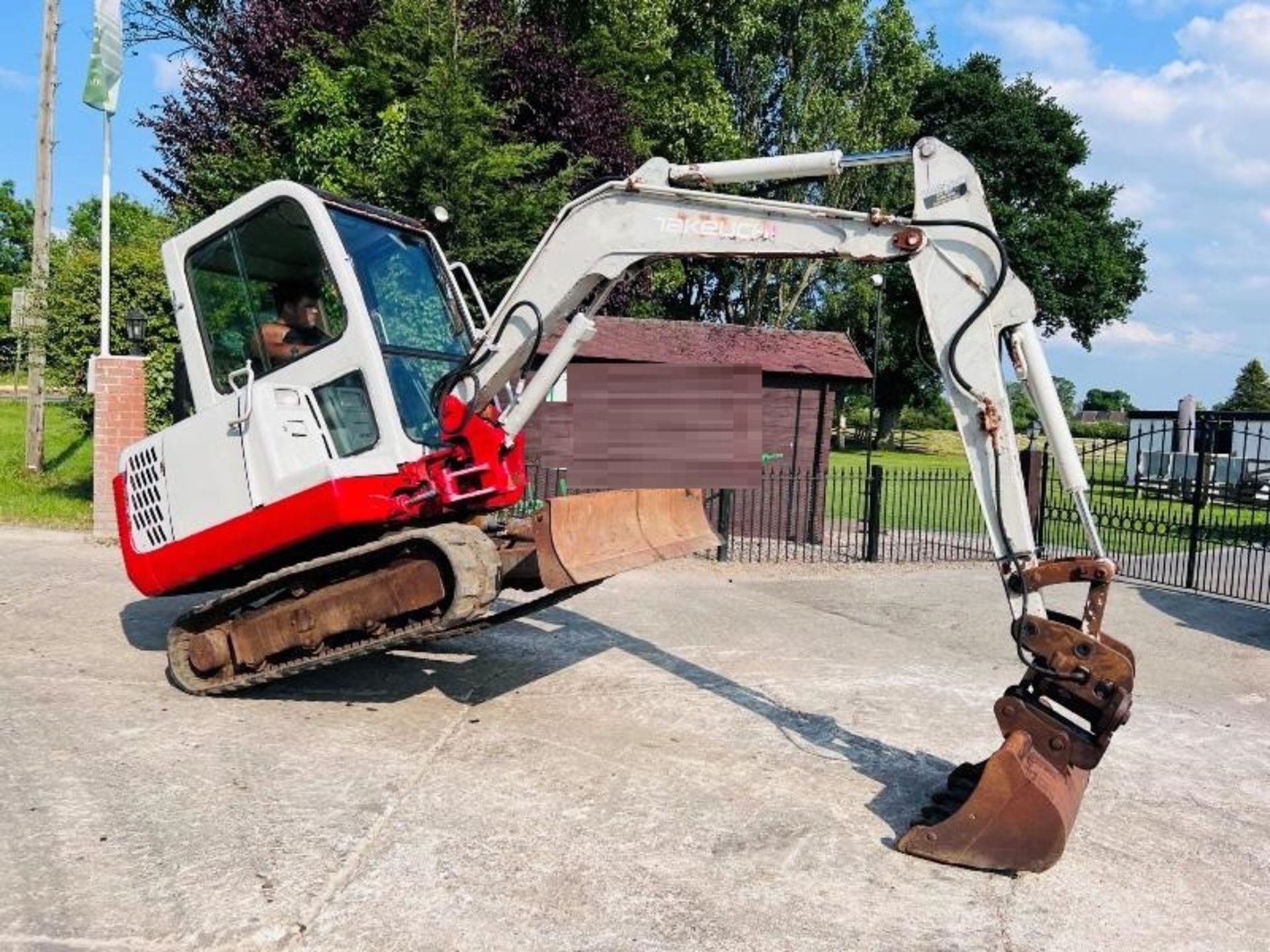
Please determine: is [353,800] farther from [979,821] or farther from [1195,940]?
[1195,940]

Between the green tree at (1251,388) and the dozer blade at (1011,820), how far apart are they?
63392 mm

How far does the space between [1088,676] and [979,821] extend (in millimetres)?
719

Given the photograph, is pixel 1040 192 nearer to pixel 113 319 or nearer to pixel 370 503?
pixel 113 319

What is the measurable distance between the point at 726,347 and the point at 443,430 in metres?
8.38

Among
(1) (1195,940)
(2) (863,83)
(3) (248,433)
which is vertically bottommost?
(1) (1195,940)

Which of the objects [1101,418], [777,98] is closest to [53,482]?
[777,98]

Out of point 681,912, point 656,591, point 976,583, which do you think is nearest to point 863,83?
point 976,583

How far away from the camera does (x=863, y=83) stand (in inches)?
1118

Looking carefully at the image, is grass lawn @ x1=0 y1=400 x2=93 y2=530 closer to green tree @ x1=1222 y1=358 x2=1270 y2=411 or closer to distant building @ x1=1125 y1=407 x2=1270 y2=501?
distant building @ x1=1125 y1=407 x2=1270 y2=501

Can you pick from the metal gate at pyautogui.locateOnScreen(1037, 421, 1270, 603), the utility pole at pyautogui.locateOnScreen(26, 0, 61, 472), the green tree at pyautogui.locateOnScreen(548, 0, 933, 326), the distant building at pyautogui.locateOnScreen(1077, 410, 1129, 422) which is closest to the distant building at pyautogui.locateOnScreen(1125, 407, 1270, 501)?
the metal gate at pyautogui.locateOnScreen(1037, 421, 1270, 603)

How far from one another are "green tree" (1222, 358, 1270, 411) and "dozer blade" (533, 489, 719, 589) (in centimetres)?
6227

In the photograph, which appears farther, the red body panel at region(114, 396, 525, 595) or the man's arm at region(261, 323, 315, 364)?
the man's arm at region(261, 323, 315, 364)

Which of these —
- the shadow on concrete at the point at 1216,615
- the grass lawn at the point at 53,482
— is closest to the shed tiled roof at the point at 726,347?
the shadow on concrete at the point at 1216,615

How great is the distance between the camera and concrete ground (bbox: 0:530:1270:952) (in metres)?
3.57
